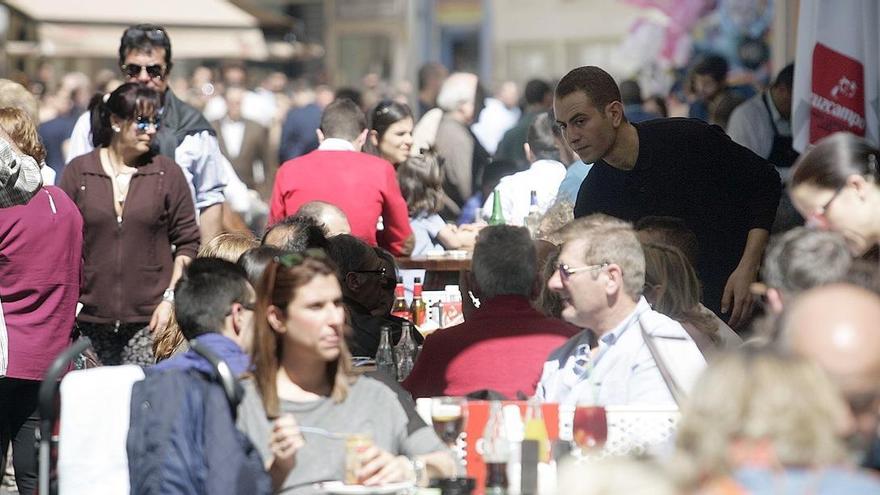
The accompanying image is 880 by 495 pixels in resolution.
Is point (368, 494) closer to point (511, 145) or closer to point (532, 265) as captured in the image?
point (532, 265)

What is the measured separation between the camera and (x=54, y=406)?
4574 mm

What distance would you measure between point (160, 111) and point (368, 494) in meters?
3.84

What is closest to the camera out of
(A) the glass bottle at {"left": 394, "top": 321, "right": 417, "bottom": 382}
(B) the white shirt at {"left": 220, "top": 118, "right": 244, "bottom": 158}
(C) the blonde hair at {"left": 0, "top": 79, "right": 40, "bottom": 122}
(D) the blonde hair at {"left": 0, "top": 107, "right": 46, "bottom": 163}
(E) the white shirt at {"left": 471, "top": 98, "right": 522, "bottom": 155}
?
(A) the glass bottle at {"left": 394, "top": 321, "right": 417, "bottom": 382}

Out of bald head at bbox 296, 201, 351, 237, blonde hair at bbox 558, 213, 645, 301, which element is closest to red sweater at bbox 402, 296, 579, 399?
blonde hair at bbox 558, 213, 645, 301

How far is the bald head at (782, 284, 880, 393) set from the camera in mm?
3494

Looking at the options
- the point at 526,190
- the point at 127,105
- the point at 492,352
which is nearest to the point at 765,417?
the point at 492,352

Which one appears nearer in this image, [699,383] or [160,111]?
[699,383]

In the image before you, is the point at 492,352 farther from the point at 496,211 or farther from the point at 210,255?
the point at 496,211

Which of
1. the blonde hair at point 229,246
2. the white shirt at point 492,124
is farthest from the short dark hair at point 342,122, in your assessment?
the white shirt at point 492,124

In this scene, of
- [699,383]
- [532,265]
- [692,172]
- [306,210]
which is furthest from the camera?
[306,210]

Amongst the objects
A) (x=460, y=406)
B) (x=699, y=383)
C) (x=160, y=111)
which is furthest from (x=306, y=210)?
(x=699, y=383)

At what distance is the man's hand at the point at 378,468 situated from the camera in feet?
13.8

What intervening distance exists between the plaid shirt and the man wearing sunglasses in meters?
1.30

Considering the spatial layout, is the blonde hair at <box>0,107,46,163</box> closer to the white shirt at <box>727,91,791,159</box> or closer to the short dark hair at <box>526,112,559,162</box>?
the short dark hair at <box>526,112,559,162</box>
